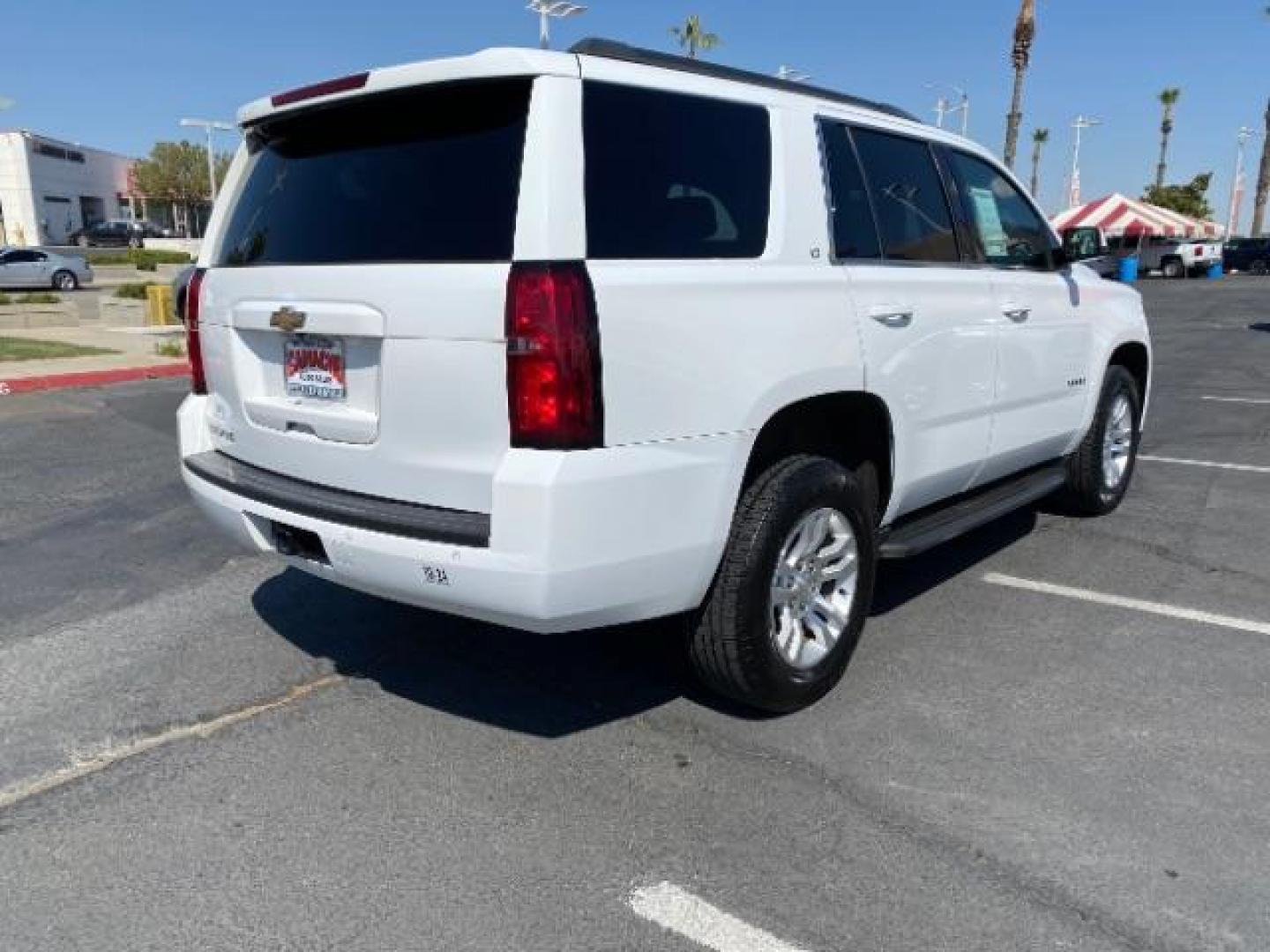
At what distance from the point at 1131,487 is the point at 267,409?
569 centimetres

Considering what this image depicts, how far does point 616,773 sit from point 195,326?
2.25m

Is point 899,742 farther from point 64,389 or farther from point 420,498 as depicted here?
point 64,389

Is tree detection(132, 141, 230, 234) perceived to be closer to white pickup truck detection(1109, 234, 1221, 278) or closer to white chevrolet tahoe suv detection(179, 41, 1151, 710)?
white pickup truck detection(1109, 234, 1221, 278)

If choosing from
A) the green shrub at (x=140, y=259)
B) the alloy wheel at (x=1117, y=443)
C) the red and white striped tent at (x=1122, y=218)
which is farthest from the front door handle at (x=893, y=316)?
the green shrub at (x=140, y=259)

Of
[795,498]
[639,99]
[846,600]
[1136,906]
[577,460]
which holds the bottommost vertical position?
[1136,906]

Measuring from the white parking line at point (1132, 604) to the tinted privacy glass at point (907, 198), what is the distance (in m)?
1.62

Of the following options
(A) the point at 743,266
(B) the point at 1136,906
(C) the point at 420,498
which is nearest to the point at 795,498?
(A) the point at 743,266

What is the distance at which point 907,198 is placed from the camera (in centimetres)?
404

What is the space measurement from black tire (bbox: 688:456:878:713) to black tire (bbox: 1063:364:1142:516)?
2.73 metres

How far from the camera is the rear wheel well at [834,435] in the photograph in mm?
3342

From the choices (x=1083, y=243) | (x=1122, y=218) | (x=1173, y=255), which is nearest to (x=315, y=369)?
(x=1083, y=243)

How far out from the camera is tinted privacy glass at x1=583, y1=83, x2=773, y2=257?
2.79 meters

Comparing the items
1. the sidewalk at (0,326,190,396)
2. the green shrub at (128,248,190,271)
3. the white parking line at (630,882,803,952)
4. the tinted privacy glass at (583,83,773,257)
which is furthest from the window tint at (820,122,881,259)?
the green shrub at (128,248,190,271)

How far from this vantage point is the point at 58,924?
243 centimetres
